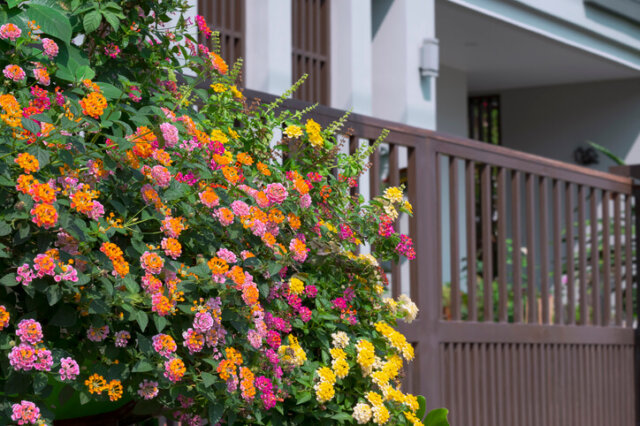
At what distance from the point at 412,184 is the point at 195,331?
7.10 feet

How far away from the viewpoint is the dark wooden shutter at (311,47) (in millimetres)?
6773

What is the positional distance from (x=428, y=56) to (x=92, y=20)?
564 centimetres

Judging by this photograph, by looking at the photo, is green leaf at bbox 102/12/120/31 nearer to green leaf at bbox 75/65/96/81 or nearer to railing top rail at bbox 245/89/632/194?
green leaf at bbox 75/65/96/81

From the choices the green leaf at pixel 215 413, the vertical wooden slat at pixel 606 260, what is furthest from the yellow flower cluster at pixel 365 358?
the vertical wooden slat at pixel 606 260

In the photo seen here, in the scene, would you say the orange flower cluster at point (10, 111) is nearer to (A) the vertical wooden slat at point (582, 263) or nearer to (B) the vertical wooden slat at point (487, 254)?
(B) the vertical wooden slat at point (487, 254)

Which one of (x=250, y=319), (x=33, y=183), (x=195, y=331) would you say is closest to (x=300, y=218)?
(x=250, y=319)

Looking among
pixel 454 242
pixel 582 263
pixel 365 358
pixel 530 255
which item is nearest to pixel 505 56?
pixel 582 263

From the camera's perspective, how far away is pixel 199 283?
2.16 metres

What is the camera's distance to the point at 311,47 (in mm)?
6898

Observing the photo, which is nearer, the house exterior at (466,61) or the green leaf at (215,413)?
the green leaf at (215,413)

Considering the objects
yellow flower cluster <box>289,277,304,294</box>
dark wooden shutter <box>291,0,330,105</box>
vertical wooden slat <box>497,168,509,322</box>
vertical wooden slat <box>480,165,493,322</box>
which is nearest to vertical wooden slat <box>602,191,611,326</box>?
Result: vertical wooden slat <box>497,168,509,322</box>

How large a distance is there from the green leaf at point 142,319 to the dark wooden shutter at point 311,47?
474cm

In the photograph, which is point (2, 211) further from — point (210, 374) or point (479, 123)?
point (479, 123)

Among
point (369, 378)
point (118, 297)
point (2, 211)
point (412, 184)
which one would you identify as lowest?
point (369, 378)
